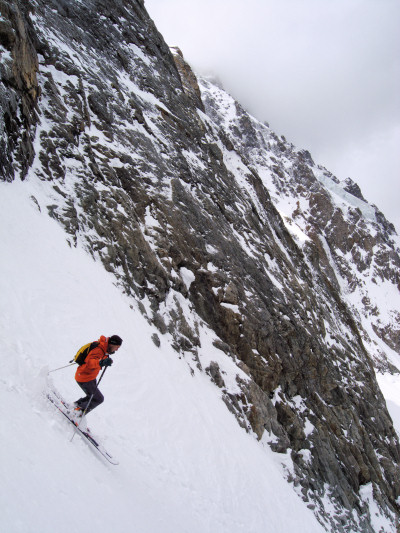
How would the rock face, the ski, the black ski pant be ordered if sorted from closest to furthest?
the ski → the black ski pant → the rock face

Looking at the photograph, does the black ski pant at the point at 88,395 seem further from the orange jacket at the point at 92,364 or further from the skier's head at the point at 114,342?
the skier's head at the point at 114,342

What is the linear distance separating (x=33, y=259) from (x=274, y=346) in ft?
47.6

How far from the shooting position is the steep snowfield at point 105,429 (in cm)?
429

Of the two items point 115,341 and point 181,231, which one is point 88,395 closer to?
point 115,341

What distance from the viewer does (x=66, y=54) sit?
19688mm

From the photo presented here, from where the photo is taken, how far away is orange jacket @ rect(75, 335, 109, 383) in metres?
5.61

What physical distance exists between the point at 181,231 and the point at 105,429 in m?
13.1

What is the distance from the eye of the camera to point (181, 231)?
1870 centimetres

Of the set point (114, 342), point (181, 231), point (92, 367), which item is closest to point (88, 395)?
point (92, 367)

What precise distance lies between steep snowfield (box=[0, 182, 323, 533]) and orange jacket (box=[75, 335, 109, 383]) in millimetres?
607

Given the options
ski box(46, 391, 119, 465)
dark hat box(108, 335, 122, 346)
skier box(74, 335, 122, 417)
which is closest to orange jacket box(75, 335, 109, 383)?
skier box(74, 335, 122, 417)

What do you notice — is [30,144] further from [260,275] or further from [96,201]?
[260,275]

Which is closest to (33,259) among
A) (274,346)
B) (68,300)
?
(68,300)

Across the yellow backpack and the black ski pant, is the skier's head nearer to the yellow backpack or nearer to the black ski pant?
the yellow backpack
